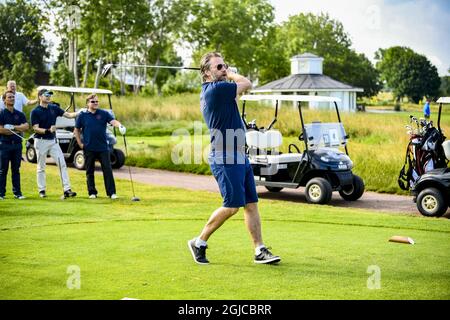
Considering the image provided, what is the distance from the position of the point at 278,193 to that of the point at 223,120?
8165 mm

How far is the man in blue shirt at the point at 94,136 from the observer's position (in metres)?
12.1

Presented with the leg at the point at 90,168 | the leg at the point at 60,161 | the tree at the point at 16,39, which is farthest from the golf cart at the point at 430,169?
the tree at the point at 16,39

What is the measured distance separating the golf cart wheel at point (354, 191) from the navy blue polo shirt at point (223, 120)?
704cm

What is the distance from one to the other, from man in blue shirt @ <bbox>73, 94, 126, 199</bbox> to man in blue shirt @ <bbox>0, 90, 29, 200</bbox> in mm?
964

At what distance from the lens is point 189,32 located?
6372 centimetres

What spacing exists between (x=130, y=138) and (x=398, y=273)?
2166 centimetres

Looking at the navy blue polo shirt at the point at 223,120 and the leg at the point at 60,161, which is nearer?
the navy blue polo shirt at the point at 223,120

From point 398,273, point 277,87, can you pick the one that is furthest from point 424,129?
point 277,87

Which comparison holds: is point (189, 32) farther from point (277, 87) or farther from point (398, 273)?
point (398, 273)

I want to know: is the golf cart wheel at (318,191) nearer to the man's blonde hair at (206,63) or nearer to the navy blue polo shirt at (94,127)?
the navy blue polo shirt at (94,127)

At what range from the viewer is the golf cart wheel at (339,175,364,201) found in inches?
511

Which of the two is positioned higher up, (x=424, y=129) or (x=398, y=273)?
(x=424, y=129)

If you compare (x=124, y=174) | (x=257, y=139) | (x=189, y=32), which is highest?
(x=189, y=32)

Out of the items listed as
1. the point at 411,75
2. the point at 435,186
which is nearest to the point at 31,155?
the point at 435,186
